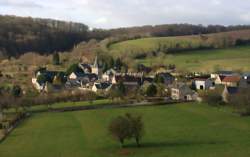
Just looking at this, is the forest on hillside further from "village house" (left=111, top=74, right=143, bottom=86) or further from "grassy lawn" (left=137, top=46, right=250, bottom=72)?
"village house" (left=111, top=74, right=143, bottom=86)

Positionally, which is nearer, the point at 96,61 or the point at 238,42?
the point at 96,61

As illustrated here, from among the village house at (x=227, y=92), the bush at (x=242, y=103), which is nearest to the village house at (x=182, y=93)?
the village house at (x=227, y=92)

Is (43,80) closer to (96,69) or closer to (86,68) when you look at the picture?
(96,69)

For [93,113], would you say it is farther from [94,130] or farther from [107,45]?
[107,45]

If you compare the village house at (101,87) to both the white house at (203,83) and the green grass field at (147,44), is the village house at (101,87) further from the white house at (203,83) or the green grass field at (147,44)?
the green grass field at (147,44)

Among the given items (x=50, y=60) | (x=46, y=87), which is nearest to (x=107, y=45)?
(x=50, y=60)

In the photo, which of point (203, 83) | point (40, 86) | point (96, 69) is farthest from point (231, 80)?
point (96, 69)

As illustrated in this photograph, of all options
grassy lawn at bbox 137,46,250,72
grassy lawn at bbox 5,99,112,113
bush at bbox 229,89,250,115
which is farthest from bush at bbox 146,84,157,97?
grassy lawn at bbox 137,46,250,72
